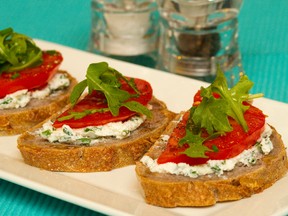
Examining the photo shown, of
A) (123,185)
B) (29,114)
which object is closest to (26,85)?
(29,114)

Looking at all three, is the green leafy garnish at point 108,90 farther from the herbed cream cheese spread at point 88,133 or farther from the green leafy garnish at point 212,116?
the green leafy garnish at point 212,116

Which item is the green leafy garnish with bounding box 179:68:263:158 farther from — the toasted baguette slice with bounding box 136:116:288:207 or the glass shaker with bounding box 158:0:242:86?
the glass shaker with bounding box 158:0:242:86

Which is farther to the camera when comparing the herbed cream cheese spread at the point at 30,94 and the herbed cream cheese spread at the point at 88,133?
the herbed cream cheese spread at the point at 30,94

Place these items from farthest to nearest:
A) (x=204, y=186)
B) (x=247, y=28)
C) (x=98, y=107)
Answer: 1. (x=247, y=28)
2. (x=98, y=107)
3. (x=204, y=186)

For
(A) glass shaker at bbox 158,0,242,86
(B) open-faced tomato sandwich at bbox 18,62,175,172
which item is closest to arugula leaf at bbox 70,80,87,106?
(B) open-faced tomato sandwich at bbox 18,62,175,172

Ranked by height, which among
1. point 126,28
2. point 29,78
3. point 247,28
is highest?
point 29,78

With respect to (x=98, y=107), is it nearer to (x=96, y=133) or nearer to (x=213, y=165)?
(x=96, y=133)

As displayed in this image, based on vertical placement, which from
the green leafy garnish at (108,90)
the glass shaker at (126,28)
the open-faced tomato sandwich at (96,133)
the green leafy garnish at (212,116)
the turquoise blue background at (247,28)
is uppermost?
the green leafy garnish at (212,116)

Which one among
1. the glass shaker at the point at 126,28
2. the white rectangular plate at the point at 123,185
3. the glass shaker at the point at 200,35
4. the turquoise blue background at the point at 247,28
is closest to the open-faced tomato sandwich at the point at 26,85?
the white rectangular plate at the point at 123,185
